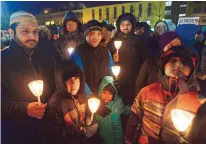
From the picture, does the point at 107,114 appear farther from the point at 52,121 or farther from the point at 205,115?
the point at 205,115

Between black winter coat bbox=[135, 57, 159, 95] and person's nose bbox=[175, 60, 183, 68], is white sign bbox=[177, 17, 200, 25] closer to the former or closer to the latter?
black winter coat bbox=[135, 57, 159, 95]

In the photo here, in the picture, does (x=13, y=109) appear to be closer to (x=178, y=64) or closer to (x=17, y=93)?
(x=17, y=93)

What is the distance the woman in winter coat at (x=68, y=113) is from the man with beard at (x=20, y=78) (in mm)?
222

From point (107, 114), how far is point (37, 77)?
1220 mm

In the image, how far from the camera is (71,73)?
3248mm

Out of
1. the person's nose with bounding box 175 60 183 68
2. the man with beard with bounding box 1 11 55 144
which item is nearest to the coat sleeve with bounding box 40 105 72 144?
the man with beard with bounding box 1 11 55 144

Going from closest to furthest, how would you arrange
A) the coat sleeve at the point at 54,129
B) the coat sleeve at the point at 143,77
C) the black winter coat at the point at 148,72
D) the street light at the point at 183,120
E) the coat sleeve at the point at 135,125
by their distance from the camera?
the street light at the point at 183,120 → the coat sleeve at the point at 54,129 → the coat sleeve at the point at 135,125 → the black winter coat at the point at 148,72 → the coat sleeve at the point at 143,77

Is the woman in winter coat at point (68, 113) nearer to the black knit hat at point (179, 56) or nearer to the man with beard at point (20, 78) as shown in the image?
the man with beard at point (20, 78)

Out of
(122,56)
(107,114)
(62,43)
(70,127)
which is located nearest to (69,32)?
(62,43)

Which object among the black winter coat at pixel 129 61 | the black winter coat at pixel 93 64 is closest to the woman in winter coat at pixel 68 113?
the black winter coat at pixel 93 64

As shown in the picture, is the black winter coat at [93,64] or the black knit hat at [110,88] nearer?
the black knit hat at [110,88]

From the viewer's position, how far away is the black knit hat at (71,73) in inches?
125

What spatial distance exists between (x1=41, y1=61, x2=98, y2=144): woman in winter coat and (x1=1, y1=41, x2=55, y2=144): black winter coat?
22 centimetres

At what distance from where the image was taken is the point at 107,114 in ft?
12.0
